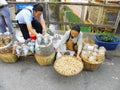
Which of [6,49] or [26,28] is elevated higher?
[26,28]

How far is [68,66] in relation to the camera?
2.62 meters

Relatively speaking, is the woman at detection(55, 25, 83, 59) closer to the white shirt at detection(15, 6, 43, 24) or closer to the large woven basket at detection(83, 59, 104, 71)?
the large woven basket at detection(83, 59, 104, 71)

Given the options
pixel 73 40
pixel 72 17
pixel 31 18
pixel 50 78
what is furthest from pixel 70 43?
pixel 72 17

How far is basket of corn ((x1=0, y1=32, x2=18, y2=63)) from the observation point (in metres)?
2.94

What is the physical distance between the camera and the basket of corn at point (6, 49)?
294 cm

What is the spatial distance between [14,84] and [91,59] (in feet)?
4.85

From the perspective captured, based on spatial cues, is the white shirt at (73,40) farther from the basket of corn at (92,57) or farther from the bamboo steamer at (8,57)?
the bamboo steamer at (8,57)

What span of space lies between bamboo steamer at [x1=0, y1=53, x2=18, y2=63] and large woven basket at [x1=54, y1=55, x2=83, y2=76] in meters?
0.94

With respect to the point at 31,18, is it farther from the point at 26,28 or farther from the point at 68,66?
the point at 68,66

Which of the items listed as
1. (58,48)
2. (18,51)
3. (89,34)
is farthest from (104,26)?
(18,51)

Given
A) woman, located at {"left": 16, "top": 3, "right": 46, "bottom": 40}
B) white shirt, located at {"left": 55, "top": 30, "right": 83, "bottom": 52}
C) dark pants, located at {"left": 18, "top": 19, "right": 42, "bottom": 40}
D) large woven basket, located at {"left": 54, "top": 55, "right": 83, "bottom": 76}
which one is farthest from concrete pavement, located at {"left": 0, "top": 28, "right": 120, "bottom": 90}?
woman, located at {"left": 16, "top": 3, "right": 46, "bottom": 40}

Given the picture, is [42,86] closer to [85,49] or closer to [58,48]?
[58,48]

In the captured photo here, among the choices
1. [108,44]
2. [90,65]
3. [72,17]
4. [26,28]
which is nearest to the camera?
[90,65]

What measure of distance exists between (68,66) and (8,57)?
1.26 meters
